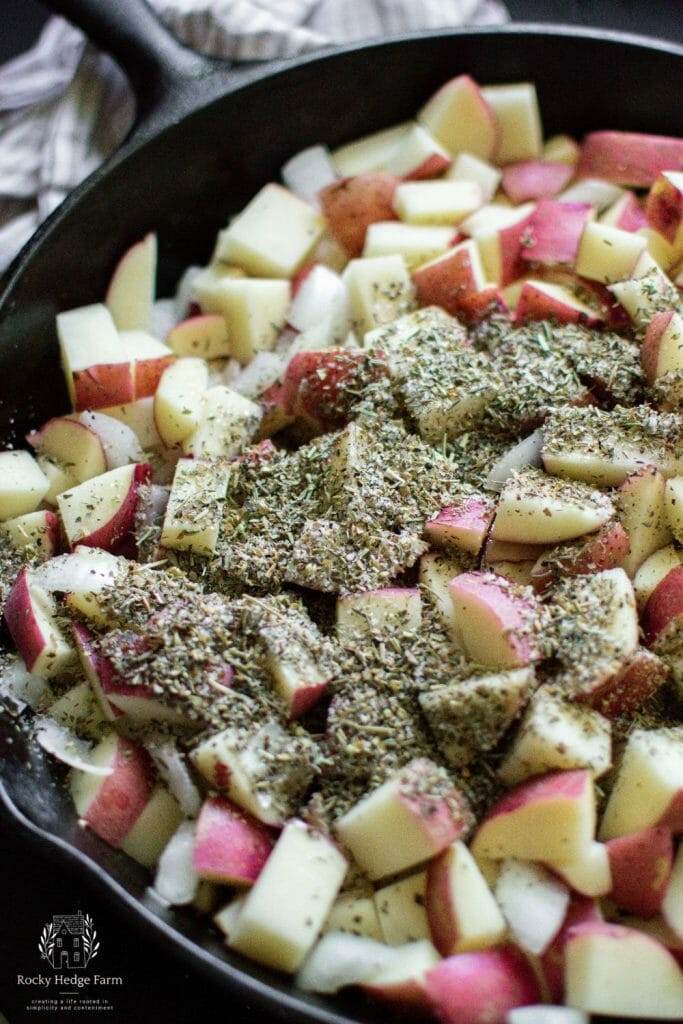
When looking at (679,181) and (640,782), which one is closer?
(640,782)

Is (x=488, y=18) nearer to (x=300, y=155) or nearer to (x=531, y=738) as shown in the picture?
(x=300, y=155)

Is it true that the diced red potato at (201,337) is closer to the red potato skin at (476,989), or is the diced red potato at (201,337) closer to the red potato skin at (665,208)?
the red potato skin at (665,208)

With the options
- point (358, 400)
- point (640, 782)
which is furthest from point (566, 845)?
point (358, 400)

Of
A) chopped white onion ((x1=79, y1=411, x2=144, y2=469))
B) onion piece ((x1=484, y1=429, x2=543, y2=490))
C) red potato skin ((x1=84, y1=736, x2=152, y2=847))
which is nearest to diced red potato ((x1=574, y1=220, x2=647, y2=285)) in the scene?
onion piece ((x1=484, y1=429, x2=543, y2=490))

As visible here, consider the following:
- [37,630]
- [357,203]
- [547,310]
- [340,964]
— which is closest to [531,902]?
[340,964]

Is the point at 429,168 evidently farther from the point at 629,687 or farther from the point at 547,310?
the point at 629,687

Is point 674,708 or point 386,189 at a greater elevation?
point 386,189

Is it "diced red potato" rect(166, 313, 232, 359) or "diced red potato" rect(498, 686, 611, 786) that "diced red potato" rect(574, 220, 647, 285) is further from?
"diced red potato" rect(498, 686, 611, 786)

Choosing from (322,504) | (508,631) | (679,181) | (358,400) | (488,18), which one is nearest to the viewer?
(508,631)
